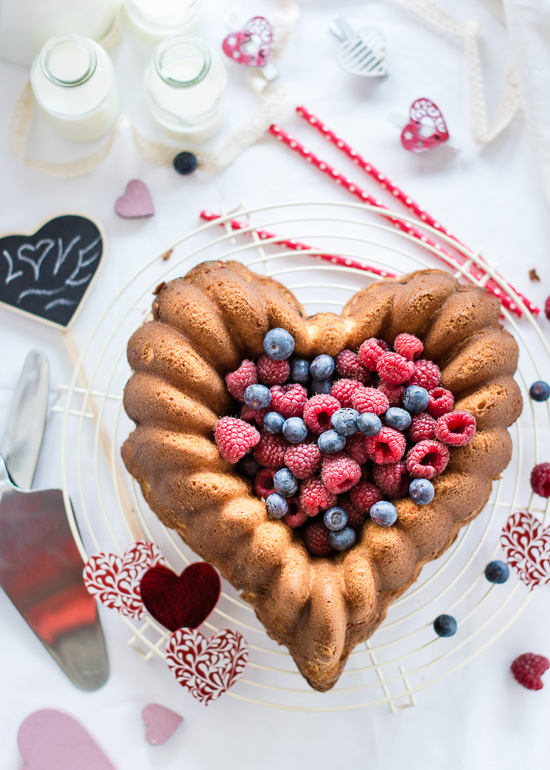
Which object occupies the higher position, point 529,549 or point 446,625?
point 529,549

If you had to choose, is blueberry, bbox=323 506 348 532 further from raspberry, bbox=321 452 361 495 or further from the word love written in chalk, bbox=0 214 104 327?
the word love written in chalk, bbox=0 214 104 327

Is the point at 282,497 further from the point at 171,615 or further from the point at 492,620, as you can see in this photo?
the point at 492,620

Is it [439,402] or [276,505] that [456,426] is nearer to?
[439,402]

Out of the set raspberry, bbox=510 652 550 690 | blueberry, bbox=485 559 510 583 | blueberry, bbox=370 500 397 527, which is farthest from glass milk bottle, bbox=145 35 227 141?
raspberry, bbox=510 652 550 690

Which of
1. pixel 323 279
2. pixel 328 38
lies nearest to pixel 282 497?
pixel 323 279

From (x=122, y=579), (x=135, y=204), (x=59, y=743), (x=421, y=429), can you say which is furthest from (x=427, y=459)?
(x=59, y=743)

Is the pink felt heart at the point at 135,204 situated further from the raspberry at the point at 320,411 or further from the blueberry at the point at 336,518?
the blueberry at the point at 336,518

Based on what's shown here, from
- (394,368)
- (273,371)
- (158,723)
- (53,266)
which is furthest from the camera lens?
(53,266)

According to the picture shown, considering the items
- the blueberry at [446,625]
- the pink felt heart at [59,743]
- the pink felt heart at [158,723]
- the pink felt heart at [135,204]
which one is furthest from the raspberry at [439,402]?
the pink felt heart at [59,743]
